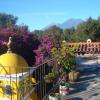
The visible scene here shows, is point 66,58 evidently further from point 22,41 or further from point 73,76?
point 22,41

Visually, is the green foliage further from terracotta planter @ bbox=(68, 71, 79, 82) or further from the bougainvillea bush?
the bougainvillea bush

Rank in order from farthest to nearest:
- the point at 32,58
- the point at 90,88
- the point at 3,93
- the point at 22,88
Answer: the point at 32,58 < the point at 90,88 < the point at 3,93 < the point at 22,88

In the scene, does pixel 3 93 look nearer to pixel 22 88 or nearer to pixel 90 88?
pixel 22 88

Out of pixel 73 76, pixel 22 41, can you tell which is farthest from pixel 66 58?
pixel 22 41

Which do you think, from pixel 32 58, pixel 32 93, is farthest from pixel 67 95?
pixel 32 58

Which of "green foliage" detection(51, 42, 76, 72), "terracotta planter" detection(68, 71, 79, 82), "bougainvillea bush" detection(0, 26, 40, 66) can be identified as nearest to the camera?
"green foliage" detection(51, 42, 76, 72)

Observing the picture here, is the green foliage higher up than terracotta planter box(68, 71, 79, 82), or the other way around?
the green foliage

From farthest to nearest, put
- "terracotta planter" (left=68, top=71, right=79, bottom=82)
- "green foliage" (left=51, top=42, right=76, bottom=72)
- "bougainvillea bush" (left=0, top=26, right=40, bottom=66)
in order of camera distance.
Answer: "bougainvillea bush" (left=0, top=26, right=40, bottom=66), "terracotta planter" (left=68, top=71, right=79, bottom=82), "green foliage" (left=51, top=42, right=76, bottom=72)

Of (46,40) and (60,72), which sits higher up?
(46,40)

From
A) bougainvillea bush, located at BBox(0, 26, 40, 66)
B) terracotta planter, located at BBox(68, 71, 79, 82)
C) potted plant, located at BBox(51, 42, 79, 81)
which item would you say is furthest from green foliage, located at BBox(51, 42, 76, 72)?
bougainvillea bush, located at BBox(0, 26, 40, 66)

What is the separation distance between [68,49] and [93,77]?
3.30 metres

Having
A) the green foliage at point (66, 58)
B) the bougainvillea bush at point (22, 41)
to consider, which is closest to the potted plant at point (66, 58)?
the green foliage at point (66, 58)

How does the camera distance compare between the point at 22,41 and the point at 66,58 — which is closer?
the point at 66,58

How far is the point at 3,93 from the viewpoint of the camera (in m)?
14.8
